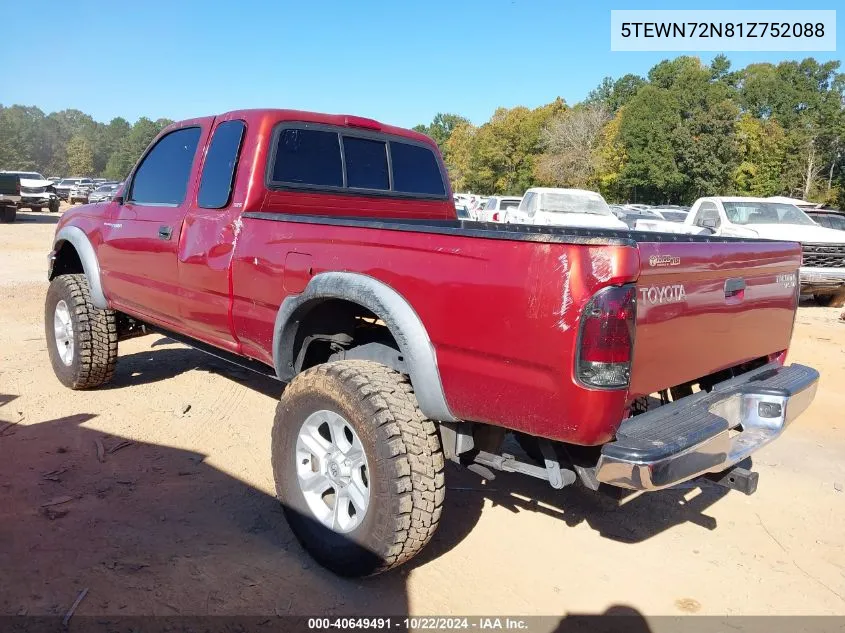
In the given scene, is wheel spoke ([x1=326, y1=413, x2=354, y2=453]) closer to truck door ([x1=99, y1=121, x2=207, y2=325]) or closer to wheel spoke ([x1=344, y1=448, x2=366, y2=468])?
wheel spoke ([x1=344, y1=448, x2=366, y2=468])

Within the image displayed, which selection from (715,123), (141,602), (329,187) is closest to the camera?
(141,602)

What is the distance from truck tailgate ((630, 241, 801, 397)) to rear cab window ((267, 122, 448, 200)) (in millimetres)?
2195

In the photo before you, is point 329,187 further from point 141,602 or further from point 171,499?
point 141,602

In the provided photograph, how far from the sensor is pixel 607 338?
6.87 ft

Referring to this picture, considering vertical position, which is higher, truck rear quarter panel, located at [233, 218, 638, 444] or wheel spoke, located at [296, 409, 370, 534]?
truck rear quarter panel, located at [233, 218, 638, 444]

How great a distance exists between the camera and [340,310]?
3.23 meters

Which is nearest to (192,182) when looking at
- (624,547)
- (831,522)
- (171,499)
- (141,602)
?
(171,499)

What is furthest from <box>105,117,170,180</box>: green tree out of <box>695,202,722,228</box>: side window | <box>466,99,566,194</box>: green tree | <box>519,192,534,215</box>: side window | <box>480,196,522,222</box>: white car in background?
<box>695,202,722,228</box>: side window

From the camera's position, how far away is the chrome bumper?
10.7 meters

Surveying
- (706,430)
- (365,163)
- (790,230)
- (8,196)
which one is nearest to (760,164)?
(790,230)

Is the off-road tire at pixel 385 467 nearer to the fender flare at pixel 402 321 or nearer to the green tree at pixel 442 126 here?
the fender flare at pixel 402 321

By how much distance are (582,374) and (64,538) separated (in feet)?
8.31

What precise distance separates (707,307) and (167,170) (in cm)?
343

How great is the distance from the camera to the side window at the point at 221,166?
364cm
